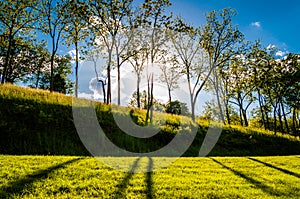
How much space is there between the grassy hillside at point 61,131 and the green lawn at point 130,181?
3.35m

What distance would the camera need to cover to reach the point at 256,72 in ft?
106

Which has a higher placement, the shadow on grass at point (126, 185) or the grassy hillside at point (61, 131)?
the grassy hillside at point (61, 131)

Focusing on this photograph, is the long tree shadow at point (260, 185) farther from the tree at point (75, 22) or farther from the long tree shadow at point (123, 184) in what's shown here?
the tree at point (75, 22)

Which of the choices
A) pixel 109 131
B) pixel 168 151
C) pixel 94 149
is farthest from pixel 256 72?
pixel 94 149

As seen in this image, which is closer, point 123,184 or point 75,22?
point 123,184

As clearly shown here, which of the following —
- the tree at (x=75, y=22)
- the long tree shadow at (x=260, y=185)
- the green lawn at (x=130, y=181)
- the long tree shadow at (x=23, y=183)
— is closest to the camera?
the long tree shadow at (x=23, y=183)

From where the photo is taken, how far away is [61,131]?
1280 centimetres

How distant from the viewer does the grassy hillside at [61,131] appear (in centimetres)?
1120

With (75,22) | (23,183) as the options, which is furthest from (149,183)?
(75,22)

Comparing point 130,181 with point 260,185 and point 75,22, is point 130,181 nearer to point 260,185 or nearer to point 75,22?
point 260,185

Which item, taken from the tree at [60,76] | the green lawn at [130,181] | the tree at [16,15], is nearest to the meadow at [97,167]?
the green lawn at [130,181]

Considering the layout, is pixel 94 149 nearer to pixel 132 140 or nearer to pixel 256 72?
pixel 132 140

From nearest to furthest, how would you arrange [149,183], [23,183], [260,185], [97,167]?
[23,183]
[149,183]
[260,185]
[97,167]

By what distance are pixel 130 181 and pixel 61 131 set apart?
7.37 meters
